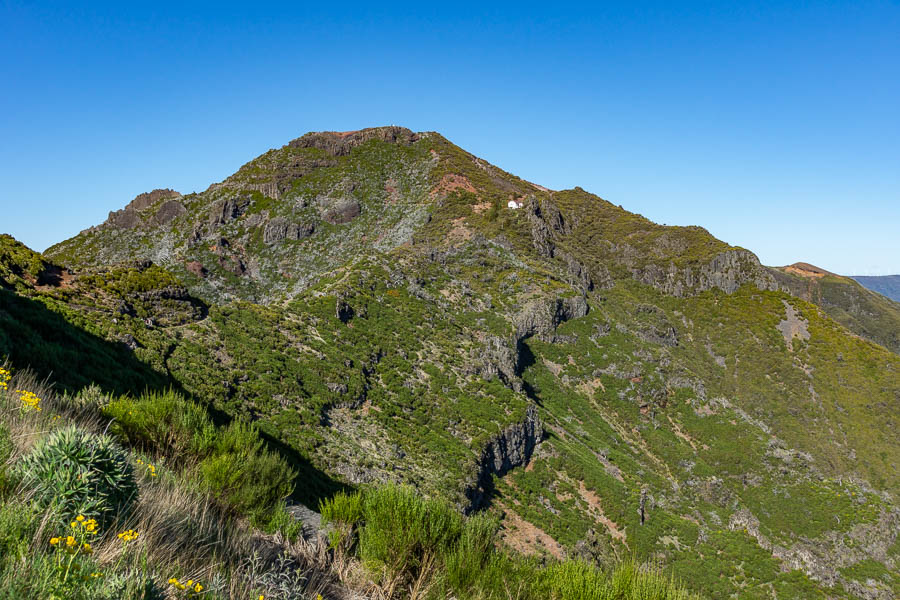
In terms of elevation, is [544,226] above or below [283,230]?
above

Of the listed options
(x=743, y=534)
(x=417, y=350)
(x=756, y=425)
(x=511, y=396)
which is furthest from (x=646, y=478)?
(x=417, y=350)

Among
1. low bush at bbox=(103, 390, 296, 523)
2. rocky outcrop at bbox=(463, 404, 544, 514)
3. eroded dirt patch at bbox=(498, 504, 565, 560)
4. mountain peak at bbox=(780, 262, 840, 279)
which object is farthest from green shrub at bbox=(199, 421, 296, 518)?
mountain peak at bbox=(780, 262, 840, 279)

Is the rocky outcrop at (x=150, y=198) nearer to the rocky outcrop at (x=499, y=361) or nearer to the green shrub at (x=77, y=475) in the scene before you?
the rocky outcrop at (x=499, y=361)

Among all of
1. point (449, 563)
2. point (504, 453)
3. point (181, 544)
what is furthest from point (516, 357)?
point (181, 544)

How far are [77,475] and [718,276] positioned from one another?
84.9 metres

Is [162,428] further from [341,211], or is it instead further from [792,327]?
[792,327]

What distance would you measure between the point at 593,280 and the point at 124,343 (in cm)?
6871

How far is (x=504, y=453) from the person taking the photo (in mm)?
34000

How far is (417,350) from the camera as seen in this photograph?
40156 mm

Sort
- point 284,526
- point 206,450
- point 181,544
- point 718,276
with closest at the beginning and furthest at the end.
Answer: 1. point 181,544
2. point 284,526
3. point 206,450
4. point 718,276

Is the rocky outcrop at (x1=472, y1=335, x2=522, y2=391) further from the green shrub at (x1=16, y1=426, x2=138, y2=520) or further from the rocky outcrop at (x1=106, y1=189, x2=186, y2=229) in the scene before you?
the rocky outcrop at (x1=106, y1=189, x2=186, y2=229)

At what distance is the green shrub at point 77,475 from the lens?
3.16 metres

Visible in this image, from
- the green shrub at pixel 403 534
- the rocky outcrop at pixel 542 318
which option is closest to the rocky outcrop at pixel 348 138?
the rocky outcrop at pixel 542 318

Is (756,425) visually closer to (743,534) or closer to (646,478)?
(743,534)
